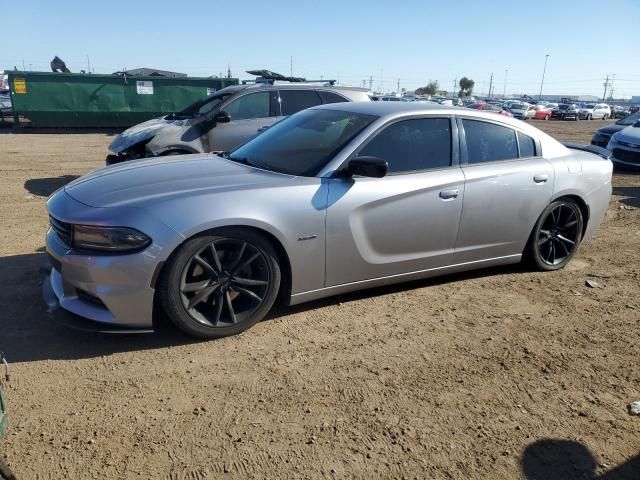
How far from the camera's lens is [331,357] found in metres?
3.40

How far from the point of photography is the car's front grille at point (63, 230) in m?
3.34

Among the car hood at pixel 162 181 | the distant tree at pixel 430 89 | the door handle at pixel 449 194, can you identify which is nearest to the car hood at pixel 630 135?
the door handle at pixel 449 194

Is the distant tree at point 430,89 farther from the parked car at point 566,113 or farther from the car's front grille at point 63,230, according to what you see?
the car's front grille at point 63,230

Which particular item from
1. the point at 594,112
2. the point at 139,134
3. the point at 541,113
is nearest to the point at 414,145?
the point at 139,134

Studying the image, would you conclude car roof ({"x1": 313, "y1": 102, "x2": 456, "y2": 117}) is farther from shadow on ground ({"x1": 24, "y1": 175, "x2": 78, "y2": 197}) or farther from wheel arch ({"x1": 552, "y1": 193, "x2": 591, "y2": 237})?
shadow on ground ({"x1": 24, "y1": 175, "x2": 78, "y2": 197})

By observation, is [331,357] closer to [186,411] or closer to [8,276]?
[186,411]

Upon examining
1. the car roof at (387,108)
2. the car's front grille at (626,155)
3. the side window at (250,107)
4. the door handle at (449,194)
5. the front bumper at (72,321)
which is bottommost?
the front bumper at (72,321)

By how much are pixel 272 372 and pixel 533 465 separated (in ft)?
4.95

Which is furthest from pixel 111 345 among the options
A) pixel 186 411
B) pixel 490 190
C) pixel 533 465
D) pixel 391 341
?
pixel 490 190

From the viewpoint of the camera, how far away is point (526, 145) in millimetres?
4793

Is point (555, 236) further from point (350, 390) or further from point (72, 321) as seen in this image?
point (72, 321)

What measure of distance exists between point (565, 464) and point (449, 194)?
7.27ft

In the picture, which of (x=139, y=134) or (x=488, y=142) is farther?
(x=139, y=134)

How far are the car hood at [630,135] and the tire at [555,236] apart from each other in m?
8.00
